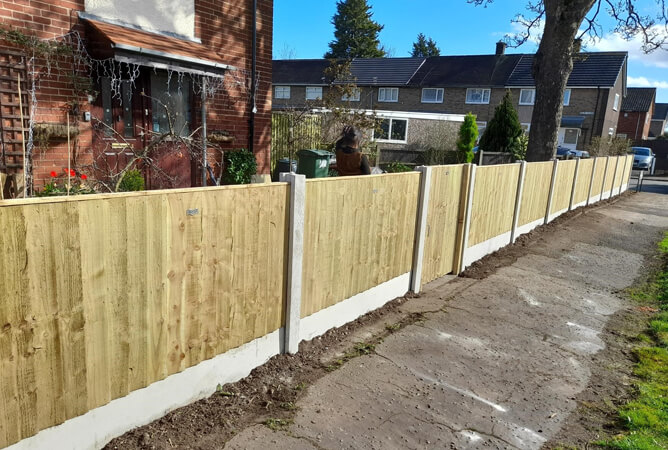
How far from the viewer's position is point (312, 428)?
324 cm

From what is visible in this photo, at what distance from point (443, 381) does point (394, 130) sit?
27600 millimetres

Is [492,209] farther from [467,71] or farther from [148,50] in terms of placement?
[467,71]

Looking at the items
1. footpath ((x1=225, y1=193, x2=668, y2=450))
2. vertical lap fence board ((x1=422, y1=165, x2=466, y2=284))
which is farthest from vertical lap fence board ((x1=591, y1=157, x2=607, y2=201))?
vertical lap fence board ((x1=422, y1=165, x2=466, y2=284))

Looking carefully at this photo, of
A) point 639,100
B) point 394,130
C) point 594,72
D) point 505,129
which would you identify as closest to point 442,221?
point 505,129

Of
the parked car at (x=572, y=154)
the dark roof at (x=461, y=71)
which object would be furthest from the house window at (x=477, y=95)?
the parked car at (x=572, y=154)

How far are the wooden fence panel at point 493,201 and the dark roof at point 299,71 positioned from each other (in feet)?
122

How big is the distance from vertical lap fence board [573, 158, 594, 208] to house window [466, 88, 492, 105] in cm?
2516

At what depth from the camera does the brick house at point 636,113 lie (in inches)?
1992

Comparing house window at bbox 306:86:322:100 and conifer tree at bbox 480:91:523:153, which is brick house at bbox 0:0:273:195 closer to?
conifer tree at bbox 480:91:523:153

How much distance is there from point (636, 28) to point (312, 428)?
17135mm

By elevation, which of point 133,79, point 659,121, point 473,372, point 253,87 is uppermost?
point 659,121

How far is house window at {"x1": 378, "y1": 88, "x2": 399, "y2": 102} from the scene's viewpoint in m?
41.2

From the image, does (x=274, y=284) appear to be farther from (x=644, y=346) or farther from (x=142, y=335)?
(x=644, y=346)

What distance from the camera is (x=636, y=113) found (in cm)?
5078
